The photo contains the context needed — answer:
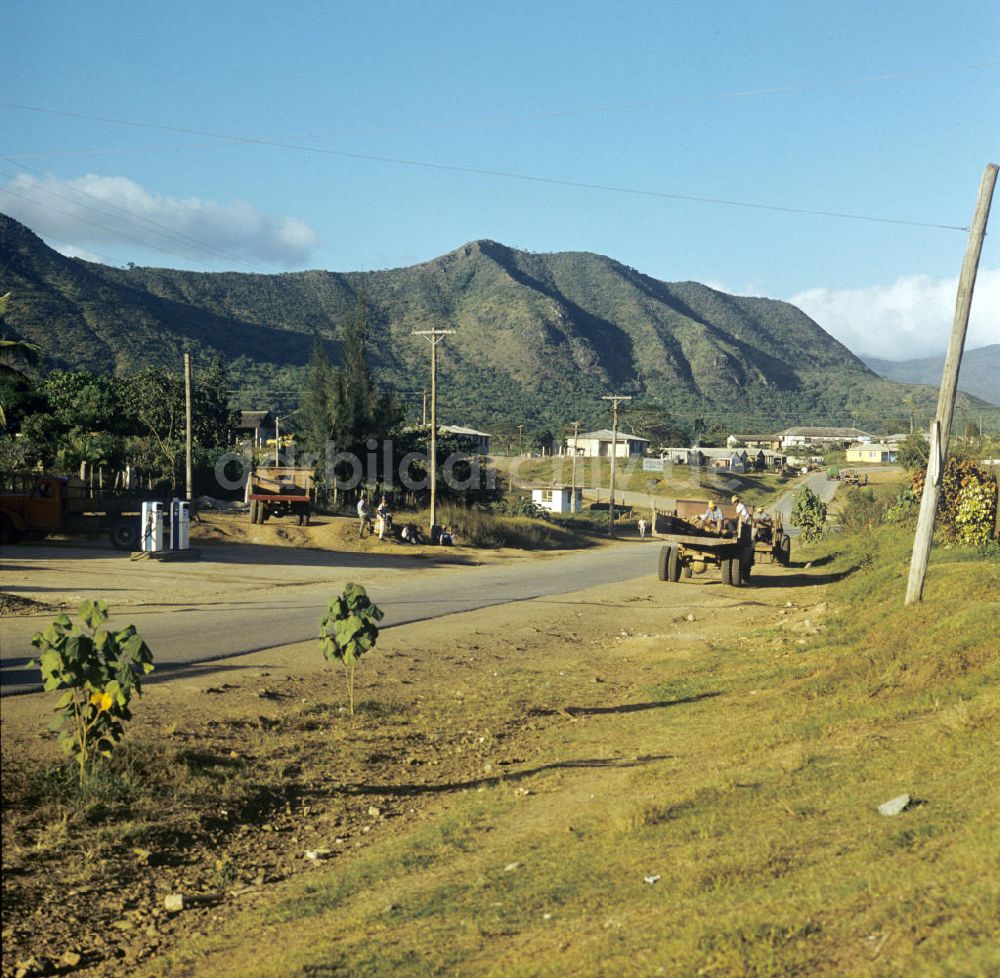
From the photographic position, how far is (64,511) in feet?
97.2

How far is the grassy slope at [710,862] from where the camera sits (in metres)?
4.40

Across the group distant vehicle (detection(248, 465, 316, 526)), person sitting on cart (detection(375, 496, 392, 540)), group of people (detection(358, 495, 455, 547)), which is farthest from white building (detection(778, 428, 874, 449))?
distant vehicle (detection(248, 465, 316, 526))

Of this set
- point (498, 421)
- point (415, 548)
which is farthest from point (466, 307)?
point (415, 548)

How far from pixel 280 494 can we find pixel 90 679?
30622 millimetres

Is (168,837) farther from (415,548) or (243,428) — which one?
(243,428)

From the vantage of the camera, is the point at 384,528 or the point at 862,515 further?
the point at 862,515

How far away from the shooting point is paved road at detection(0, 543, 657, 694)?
13953 mm

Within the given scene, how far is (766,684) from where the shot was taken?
12773 mm

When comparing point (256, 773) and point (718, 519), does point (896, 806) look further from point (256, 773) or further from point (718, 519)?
point (718, 519)

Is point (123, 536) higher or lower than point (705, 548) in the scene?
lower

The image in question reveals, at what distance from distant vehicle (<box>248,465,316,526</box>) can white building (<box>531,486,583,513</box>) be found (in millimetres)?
38761

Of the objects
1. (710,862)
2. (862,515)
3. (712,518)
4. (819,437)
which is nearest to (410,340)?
(819,437)

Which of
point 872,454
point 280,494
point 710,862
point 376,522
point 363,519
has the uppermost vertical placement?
point 872,454

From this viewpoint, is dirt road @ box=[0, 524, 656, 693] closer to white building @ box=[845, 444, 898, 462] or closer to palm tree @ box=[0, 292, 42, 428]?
palm tree @ box=[0, 292, 42, 428]
